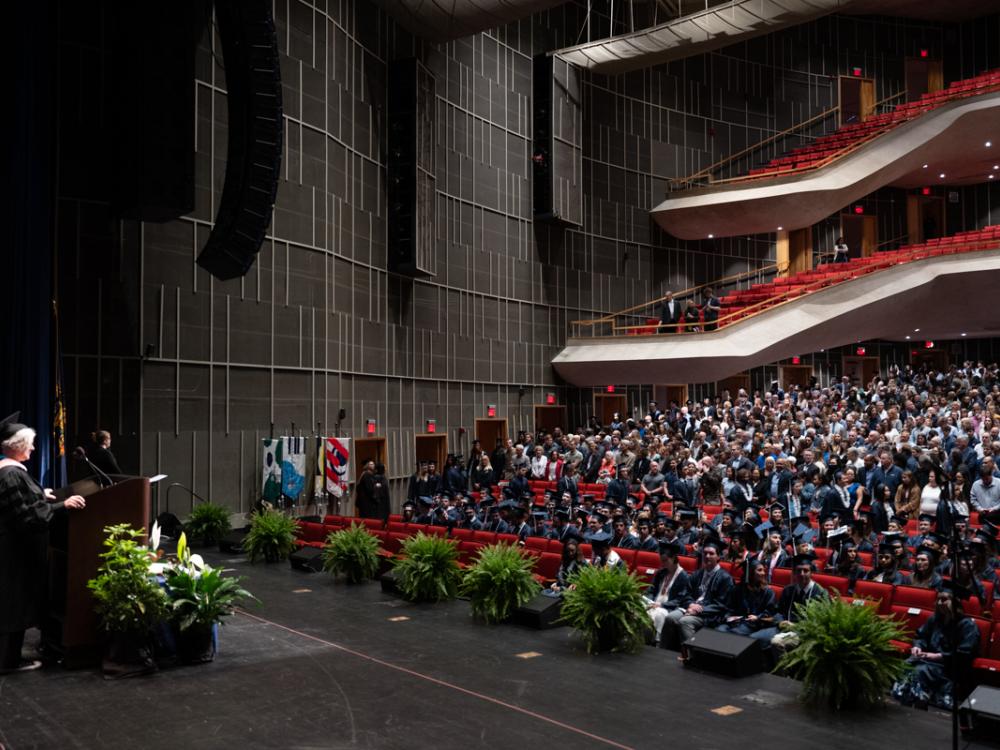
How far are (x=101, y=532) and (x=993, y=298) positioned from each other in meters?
23.4

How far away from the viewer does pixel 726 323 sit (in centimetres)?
2269

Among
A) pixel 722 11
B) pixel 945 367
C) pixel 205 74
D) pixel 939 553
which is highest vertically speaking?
pixel 722 11

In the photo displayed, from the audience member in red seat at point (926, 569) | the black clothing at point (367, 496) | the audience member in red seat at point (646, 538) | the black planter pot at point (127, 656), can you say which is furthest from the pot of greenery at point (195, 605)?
the black clothing at point (367, 496)

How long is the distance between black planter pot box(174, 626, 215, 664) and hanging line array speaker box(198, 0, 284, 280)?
7045mm

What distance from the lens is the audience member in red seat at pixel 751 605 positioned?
7.68 meters

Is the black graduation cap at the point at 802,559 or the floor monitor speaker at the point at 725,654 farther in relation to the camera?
the black graduation cap at the point at 802,559

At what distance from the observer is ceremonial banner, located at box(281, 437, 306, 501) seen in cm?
1514

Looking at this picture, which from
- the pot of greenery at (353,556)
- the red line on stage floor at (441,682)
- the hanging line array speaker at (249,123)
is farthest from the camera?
the hanging line array speaker at (249,123)

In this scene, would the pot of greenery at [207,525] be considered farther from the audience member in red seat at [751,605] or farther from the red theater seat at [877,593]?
the red theater seat at [877,593]

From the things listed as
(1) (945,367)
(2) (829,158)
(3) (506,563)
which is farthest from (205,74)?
(1) (945,367)

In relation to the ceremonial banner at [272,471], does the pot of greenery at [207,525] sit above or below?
below

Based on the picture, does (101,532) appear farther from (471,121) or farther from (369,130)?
(471,121)

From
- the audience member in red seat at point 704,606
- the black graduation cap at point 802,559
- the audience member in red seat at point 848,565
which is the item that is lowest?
the audience member in red seat at point 704,606

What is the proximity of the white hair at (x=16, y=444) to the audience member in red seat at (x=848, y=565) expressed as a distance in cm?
688
